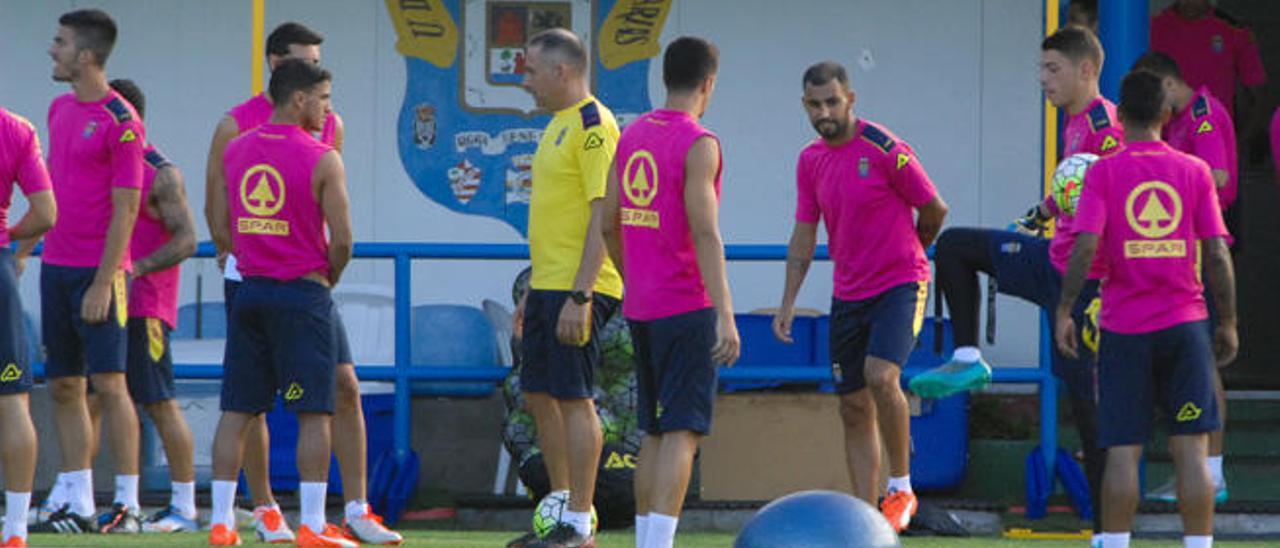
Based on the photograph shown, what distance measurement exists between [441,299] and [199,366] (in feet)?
5.84

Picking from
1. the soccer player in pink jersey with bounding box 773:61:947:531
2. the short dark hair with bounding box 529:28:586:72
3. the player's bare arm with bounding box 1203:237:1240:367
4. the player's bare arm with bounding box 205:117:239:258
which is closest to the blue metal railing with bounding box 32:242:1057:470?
the player's bare arm with bounding box 205:117:239:258

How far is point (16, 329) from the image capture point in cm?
877

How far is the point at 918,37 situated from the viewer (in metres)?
13.4

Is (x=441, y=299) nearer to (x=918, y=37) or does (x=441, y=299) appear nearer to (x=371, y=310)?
(x=371, y=310)

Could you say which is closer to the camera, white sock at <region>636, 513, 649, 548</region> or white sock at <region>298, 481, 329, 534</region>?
white sock at <region>636, 513, 649, 548</region>

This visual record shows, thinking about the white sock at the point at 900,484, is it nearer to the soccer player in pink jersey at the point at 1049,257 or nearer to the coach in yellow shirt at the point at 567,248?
the soccer player in pink jersey at the point at 1049,257

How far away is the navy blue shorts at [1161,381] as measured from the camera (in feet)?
27.7

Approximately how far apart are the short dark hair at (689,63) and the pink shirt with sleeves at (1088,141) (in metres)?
1.70

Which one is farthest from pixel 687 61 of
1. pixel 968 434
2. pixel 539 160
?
pixel 968 434

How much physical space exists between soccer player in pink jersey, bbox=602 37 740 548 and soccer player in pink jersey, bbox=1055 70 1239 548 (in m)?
1.26

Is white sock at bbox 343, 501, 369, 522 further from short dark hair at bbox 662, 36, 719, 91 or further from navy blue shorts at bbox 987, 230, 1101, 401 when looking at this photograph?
navy blue shorts at bbox 987, 230, 1101, 401

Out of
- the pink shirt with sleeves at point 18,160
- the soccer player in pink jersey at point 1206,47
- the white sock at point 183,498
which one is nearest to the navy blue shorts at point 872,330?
the white sock at point 183,498

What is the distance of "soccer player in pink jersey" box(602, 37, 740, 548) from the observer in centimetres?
848

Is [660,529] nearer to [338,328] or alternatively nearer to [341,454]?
[338,328]
